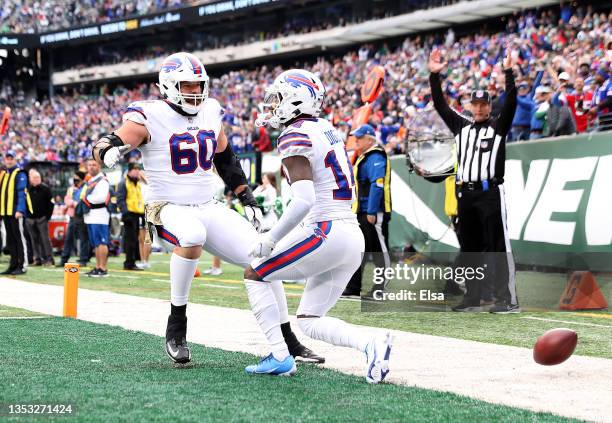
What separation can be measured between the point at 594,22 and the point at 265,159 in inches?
329

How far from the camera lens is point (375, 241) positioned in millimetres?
10109

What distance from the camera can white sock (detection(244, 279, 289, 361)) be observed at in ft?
16.7

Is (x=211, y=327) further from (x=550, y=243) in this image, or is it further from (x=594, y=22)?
(x=594, y=22)

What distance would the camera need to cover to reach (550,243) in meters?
10.2

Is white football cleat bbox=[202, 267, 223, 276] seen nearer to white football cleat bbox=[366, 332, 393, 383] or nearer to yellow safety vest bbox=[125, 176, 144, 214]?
yellow safety vest bbox=[125, 176, 144, 214]

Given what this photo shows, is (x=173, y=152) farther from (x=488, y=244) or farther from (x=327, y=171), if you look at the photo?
(x=488, y=244)

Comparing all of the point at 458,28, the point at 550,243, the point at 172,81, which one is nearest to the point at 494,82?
the point at 550,243

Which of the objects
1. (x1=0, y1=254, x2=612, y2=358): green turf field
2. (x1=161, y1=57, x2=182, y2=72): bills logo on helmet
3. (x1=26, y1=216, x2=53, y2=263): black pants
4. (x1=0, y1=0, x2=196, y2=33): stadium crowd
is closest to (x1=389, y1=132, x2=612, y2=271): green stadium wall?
(x1=0, y1=254, x2=612, y2=358): green turf field

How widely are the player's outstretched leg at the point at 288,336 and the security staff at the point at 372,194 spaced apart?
428 centimetres

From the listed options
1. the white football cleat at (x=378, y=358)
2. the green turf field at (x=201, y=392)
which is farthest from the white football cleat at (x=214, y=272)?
the white football cleat at (x=378, y=358)

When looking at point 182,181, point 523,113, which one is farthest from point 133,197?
point 182,181

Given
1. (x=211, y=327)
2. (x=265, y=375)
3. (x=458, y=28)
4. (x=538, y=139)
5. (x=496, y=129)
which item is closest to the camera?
(x=265, y=375)

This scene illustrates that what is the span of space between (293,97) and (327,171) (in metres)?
0.45
